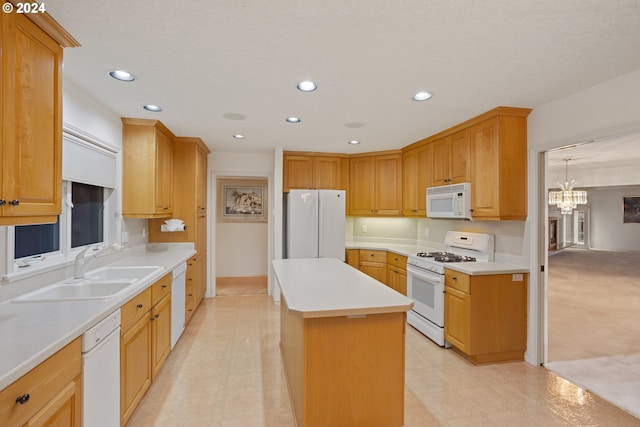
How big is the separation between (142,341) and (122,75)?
1.89 m

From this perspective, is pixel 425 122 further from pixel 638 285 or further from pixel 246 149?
pixel 638 285

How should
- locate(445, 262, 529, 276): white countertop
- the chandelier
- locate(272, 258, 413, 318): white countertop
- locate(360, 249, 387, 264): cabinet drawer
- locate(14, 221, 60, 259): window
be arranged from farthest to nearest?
1. the chandelier
2. locate(360, 249, 387, 264): cabinet drawer
3. locate(445, 262, 529, 276): white countertop
4. locate(14, 221, 60, 259): window
5. locate(272, 258, 413, 318): white countertop

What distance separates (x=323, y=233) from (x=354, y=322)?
2.73 metres

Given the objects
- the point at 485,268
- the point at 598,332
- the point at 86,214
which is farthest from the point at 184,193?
the point at 598,332

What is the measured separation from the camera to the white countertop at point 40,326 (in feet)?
3.48

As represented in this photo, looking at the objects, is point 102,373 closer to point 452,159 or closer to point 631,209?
point 452,159

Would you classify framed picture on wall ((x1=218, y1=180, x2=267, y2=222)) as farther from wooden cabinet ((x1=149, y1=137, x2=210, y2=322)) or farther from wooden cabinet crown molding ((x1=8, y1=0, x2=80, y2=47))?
wooden cabinet crown molding ((x1=8, y1=0, x2=80, y2=47))

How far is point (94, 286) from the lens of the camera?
2193mm

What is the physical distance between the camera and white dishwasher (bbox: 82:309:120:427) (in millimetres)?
1432

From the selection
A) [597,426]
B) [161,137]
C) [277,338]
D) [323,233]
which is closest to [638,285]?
[597,426]

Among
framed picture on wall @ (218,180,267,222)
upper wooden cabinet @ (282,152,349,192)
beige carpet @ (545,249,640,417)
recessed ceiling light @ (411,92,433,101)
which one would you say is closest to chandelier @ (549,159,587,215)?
beige carpet @ (545,249,640,417)

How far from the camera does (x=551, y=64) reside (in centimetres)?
196

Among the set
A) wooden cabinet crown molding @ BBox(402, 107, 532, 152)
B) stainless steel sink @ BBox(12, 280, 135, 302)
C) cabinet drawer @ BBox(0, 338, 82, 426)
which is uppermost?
wooden cabinet crown molding @ BBox(402, 107, 532, 152)

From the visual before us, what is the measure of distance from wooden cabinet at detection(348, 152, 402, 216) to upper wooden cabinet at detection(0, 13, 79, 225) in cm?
385
